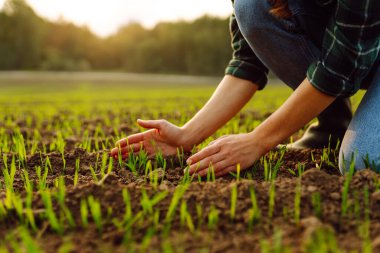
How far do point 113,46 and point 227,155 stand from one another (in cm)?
4484

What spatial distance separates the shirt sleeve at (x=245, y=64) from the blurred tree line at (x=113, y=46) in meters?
35.2

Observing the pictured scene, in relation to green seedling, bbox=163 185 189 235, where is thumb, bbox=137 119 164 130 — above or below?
above

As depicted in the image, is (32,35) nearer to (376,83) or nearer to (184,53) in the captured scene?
(184,53)

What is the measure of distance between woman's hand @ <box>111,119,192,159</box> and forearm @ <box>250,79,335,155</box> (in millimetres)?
441

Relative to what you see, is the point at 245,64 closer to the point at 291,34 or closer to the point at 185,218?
the point at 291,34

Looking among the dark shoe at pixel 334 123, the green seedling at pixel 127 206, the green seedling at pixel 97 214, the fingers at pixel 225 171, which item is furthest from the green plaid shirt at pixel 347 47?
the green seedling at pixel 97 214

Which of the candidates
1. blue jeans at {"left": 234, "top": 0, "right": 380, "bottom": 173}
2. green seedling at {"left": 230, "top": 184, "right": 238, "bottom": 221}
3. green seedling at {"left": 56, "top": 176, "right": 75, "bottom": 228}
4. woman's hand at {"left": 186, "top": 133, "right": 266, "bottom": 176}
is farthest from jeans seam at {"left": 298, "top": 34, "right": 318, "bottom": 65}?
green seedling at {"left": 56, "top": 176, "right": 75, "bottom": 228}

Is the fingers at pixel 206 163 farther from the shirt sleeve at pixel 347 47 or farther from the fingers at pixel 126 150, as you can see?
the shirt sleeve at pixel 347 47

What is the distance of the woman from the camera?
69.7 inches

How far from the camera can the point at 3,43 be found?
1394 inches

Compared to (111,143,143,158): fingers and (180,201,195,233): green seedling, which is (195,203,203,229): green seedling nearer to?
(180,201,195,233): green seedling

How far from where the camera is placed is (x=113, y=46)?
45.2 metres

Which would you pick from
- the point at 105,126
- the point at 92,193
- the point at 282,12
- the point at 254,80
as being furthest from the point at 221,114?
the point at 105,126

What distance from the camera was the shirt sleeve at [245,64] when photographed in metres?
2.36
